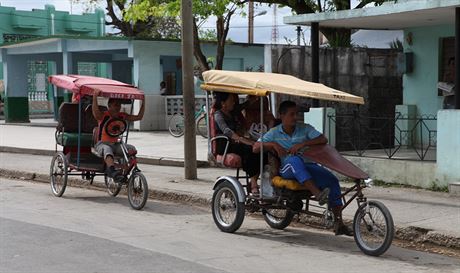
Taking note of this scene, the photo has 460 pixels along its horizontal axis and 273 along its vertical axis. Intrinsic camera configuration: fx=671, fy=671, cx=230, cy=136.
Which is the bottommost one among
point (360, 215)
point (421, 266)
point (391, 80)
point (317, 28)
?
point (421, 266)

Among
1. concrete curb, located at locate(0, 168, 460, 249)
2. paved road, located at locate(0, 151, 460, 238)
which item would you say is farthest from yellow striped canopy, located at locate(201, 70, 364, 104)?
paved road, located at locate(0, 151, 460, 238)

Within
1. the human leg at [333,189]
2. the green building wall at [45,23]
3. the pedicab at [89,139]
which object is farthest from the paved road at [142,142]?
the green building wall at [45,23]

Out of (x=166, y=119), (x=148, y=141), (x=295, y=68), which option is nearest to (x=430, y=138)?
(x=295, y=68)

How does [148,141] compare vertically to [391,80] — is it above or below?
below

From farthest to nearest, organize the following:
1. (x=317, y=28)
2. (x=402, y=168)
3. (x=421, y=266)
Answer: (x=317, y=28), (x=402, y=168), (x=421, y=266)

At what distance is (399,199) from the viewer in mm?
10531

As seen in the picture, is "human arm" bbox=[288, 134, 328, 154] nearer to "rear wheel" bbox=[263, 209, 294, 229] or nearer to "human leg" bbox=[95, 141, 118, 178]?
"rear wheel" bbox=[263, 209, 294, 229]

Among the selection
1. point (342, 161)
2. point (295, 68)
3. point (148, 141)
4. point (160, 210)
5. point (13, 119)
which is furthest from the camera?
point (13, 119)

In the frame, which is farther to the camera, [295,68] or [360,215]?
[295,68]

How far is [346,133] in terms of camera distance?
44.8 ft

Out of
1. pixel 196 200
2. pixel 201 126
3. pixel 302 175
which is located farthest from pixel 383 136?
pixel 201 126

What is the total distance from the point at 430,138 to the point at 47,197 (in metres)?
7.32

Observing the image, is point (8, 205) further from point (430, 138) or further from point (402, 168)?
point (430, 138)

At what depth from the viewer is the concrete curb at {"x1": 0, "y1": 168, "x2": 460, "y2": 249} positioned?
26.8 ft
